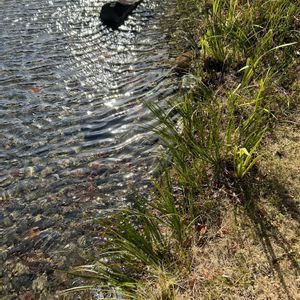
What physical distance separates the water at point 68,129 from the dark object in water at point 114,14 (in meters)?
0.22

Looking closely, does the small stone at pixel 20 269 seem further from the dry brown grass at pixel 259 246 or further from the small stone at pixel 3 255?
the dry brown grass at pixel 259 246

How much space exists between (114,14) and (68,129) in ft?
12.4

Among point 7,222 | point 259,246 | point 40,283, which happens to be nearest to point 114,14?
point 7,222

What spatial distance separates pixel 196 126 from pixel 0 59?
4924 millimetres

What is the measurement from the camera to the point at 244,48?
192 inches

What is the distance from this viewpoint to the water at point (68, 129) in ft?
12.0

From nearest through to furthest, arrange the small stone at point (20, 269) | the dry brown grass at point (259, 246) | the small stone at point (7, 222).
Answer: the dry brown grass at point (259, 246), the small stone at point (20, 269), the small stone at point (7, 222)

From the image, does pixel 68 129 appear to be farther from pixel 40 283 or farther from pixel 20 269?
pixel 40 283

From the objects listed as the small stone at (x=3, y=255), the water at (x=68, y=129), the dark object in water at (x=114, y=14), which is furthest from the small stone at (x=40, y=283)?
the dark object in water at (x=114, y=14)

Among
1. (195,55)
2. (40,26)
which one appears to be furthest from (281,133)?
(40,26)

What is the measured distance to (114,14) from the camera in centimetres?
767

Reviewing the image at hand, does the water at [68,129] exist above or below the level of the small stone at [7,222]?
above

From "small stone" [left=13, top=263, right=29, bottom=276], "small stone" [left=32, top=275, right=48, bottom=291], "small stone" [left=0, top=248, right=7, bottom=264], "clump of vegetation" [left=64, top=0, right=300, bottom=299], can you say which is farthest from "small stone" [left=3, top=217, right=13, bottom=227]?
"clump of vegetation" [left=64, top=0, right=300, bottom=299]

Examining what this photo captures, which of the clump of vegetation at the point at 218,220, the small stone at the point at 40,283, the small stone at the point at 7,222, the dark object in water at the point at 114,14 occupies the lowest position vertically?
the small stone at the point at 7,222
